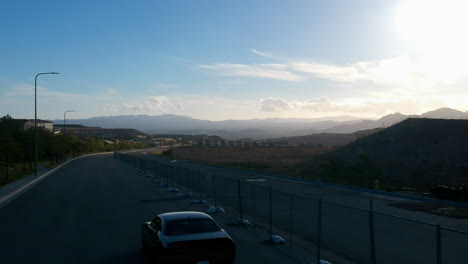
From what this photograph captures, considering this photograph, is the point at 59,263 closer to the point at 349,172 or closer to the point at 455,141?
the point at 349,172

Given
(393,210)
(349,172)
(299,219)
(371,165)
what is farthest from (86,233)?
(371,165)

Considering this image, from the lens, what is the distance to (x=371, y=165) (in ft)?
141

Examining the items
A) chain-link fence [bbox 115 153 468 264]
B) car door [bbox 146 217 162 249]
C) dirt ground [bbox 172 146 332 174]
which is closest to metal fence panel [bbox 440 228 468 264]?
chain-link fence [bbox 115 153 468 264]

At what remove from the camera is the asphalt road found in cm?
1148

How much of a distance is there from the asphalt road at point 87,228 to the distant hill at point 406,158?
64.3ft

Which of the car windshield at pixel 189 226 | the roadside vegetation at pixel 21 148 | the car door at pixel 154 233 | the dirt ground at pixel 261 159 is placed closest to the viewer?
the car windshield at pixel 189 226

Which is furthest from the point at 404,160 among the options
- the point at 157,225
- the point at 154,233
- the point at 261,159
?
the point at 261,159

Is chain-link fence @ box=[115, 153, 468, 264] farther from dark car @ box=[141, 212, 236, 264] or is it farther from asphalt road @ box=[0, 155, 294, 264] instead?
dark car @ box=[141, 212, 236, 264]

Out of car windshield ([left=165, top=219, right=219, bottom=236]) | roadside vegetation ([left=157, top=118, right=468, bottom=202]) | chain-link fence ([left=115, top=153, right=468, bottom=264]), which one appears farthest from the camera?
roadside vegetation ([left=157, top=118, right=468, bottom=202])

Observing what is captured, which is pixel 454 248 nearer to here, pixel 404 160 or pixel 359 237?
pixel 359 237

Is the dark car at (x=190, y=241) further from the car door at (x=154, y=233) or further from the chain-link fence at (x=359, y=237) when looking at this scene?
the chain-link fence at (x=359, y=237)

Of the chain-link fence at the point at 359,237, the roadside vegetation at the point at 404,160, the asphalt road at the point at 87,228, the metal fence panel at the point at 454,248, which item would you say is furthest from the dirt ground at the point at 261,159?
the metal fence panel at the point at 454,248

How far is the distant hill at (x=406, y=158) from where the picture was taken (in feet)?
121

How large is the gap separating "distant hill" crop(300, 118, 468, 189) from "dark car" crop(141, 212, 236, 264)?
26.7 metres
